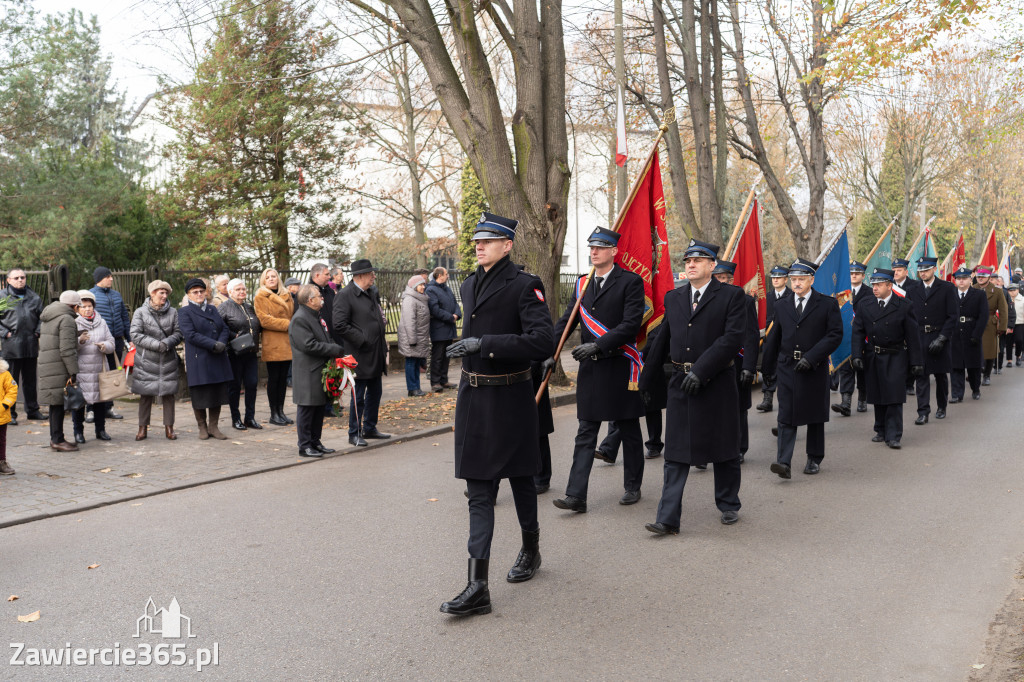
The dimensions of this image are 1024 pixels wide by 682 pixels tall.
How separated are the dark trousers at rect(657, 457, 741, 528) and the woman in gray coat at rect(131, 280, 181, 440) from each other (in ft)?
20.3

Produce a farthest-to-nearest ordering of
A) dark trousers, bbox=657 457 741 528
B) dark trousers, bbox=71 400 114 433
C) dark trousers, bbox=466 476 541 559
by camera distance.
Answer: dark trousers, bbox=71 400 114 433
dark trousers, bbox=657 457 741 528
dark trousers, bbox=466 476 541 559

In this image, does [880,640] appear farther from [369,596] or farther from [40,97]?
[40,97]

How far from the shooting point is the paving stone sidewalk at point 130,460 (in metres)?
7.58

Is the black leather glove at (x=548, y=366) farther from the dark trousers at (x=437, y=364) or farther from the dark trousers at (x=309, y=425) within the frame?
the dark trousers at (x=437, y=364)

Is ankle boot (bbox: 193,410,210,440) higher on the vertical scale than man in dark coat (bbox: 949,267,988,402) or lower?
lower

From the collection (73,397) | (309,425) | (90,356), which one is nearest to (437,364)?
(309,425)

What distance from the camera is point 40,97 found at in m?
21.4

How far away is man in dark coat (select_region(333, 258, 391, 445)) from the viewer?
9.90 meters

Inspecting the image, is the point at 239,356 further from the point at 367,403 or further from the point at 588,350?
the point at 588,350

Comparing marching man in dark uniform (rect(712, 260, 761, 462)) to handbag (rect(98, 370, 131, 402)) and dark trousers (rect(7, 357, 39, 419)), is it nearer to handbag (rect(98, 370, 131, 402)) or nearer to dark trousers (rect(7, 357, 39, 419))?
handbag (rect(98, 370, 131, 402))

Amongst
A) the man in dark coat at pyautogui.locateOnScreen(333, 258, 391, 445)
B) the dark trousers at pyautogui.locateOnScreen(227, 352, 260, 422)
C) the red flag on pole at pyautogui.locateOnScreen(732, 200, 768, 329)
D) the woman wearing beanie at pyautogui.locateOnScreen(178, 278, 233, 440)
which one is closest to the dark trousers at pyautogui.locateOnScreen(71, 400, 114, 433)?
the woman wearing beanie at pyautogui.locateOnScreen(178, 278, 233, 440)

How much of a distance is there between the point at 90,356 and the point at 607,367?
6.20 metres

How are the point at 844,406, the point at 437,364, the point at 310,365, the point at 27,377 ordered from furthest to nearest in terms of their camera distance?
the point at 437,364
the point at 844,406
the point at 27,377
the point at 310,365

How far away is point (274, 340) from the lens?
37.3 ft
